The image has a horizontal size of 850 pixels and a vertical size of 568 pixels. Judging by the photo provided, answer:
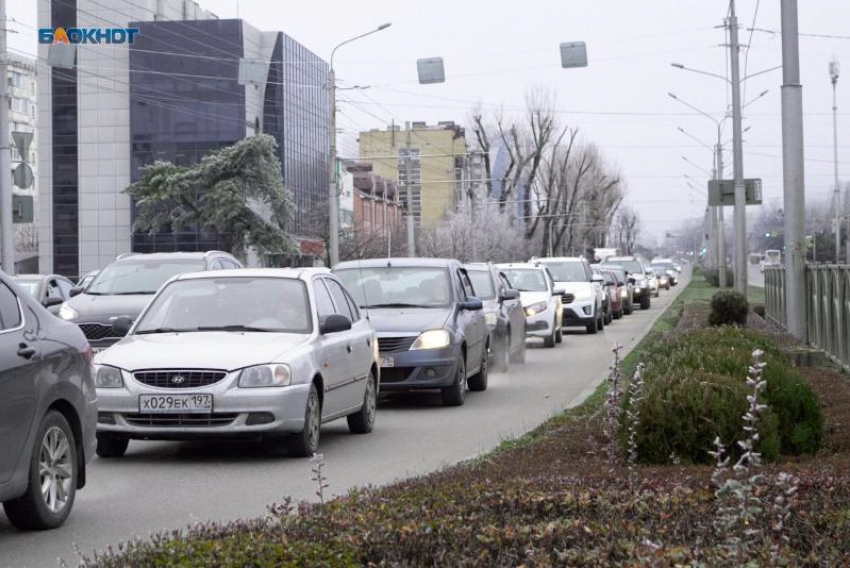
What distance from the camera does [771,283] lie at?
3569 cm

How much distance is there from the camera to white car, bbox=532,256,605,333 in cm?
3384

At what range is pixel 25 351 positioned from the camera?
25.8ft

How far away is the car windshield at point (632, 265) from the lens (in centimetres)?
5584

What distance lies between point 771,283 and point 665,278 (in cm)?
5411

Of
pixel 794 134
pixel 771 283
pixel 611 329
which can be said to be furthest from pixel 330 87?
pixel 794 134

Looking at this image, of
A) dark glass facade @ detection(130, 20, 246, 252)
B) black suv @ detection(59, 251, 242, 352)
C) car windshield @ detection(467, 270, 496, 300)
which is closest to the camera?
black suv @ detection(59, 251, 242, 352)

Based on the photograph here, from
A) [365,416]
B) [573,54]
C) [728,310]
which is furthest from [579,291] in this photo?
[365,416]

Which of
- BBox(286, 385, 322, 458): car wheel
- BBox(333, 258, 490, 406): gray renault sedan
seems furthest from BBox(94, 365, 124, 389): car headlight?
BBox(333, 258, 490, 406): gray renault sedan

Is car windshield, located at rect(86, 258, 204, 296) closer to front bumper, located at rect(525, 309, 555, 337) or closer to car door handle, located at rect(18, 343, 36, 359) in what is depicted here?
front bumper, located at rect(525, 309, 555, 337)

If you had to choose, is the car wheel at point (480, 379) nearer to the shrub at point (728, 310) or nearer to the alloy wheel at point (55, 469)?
the shrub at point (728, 310)

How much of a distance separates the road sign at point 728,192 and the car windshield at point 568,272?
3505 millimetres

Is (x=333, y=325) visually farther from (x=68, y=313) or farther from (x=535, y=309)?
(x=535, y=309)

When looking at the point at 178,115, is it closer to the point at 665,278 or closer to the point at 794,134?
the point at 665,278

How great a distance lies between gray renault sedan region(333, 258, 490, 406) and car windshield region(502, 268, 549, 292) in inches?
406
